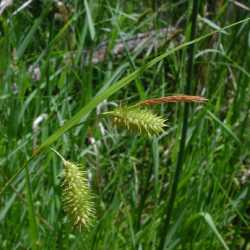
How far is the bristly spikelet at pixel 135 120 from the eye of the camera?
1.03 m

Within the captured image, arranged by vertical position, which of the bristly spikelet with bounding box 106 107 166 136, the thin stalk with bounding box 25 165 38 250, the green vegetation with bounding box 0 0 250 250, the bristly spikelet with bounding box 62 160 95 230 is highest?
the bristly spikelet with bounding box 106 107 166 136

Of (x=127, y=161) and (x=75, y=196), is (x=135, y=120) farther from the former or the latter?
(x=127, y=161)

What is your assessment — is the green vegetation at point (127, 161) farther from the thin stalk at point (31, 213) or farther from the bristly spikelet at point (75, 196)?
the bristly spikelet at point (75, 196)

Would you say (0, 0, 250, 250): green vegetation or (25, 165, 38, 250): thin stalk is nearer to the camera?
(25, 165, 38, 250): thin stalk

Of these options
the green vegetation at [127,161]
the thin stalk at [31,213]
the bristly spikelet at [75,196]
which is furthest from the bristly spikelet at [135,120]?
the green vegetation at [127,161]

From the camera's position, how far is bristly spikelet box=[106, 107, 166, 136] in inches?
40.7

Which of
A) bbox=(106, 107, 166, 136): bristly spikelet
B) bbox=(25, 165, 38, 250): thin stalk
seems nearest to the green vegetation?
bbox=(25, 165, 38, 250): thin stalk

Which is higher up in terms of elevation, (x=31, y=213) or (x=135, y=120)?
(x=135, y=120)

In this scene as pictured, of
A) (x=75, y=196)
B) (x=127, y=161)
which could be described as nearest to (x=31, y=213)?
(x=75, y=196)

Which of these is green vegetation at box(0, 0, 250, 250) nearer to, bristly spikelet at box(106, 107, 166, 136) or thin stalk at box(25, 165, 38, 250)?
thin stalk at box(25, 165, 38, 250)

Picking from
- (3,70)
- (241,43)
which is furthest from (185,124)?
(241,43)

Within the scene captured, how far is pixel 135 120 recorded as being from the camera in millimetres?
1043

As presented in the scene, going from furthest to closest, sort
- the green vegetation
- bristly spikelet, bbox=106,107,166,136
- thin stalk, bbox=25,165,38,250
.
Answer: the green vegetation, thin stalk, bbox=25,165,38,250, bristly spikelet, bbox=106,107,166,136

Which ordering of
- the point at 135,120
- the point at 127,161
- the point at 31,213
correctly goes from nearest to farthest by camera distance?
the point at 135,120 < the point at 31,213 < the point at 127,161
